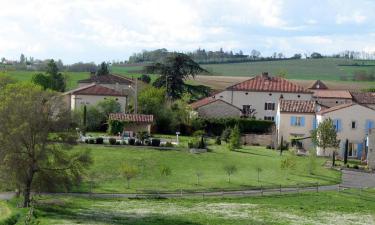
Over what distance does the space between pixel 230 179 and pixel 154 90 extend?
128 feet

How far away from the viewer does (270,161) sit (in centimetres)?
6519

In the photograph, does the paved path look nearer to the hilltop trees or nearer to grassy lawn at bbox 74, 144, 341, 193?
grassy lawn at bbox 74, 144, 341, 193

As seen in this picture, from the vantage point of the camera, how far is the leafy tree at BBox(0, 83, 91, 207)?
45.1m

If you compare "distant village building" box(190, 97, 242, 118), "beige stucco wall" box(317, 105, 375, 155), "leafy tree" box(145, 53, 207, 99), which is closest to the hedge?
"distant village building" box(190, 97, 242, 118)

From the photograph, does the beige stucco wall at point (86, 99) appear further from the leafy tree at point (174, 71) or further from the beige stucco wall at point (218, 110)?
the leafy tree at point (174, 71)

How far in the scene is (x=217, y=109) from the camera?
9162 centimetres

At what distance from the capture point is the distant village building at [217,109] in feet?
299

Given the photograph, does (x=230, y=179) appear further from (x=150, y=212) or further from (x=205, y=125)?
(x=205, y=125)

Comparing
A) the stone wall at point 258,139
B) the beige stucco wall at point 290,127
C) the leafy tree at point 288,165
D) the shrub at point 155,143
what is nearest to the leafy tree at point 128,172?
the leafy tree at point 288,165

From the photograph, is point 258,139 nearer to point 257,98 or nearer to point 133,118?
point 133,118

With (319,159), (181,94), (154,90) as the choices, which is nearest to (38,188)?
(319,159)

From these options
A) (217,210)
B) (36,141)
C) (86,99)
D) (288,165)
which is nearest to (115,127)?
(86,99)

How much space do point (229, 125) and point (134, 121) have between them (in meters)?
12.0

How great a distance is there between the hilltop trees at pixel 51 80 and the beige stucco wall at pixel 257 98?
2631 centimetres
